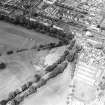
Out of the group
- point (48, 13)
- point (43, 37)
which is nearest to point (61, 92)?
point (43, 37)

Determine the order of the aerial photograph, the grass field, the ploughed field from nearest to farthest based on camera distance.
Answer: the aerial photograph → the ploughed field → the grass field

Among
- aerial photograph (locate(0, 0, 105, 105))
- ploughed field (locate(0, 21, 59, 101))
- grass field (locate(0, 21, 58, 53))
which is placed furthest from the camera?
grass field (locate(0, 21, 58, 53))

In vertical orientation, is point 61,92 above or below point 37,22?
below

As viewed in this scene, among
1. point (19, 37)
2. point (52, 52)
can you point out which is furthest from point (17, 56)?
point (52, 52)

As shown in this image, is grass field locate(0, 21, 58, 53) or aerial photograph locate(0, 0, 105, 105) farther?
grass field locate(0, 21, 58, 53)

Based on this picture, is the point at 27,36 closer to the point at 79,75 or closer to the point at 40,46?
the point at 40,46

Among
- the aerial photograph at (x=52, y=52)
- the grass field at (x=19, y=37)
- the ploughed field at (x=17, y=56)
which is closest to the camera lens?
the aerial photograph at (x=52, y=52)
